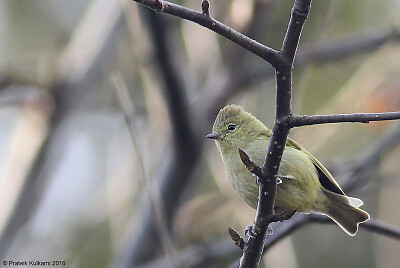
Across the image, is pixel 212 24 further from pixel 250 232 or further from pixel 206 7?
pixel 250 232

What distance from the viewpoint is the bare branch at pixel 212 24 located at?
6.86 feet

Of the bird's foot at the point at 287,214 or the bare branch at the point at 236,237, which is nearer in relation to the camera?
the bird's foot at the point at 287,214

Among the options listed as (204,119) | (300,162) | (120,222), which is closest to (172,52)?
(204,119)

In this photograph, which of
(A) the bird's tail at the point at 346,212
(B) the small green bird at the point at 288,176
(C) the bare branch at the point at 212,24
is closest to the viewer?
(C) the bare branch at the point at 212,24

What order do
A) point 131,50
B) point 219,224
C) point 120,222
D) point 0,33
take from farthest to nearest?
point 0,33, point 131,50, point 219,224, point 120,222

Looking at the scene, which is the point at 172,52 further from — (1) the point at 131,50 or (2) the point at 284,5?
(2) the point at 284,5

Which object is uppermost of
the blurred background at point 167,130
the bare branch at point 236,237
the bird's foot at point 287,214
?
the blurred background at point 167,130

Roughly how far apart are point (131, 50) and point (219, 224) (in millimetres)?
2702

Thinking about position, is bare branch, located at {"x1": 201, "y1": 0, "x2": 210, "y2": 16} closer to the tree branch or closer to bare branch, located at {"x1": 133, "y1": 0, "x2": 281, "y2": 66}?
bare branch, located at {"x1": 133, "y1": 0, "x2": 281, "y2": 66}

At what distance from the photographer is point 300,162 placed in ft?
12.0

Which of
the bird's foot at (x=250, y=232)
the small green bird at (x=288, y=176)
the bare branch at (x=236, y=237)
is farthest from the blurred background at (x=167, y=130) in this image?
the bare branch at (x=236, y=237)

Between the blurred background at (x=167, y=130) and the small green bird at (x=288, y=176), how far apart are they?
0.91 metres

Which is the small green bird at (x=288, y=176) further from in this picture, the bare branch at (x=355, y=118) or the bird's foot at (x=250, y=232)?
the bare branch at (x=355, y=118)

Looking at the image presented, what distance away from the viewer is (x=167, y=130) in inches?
280
